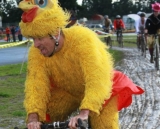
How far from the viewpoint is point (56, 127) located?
3.37 meters

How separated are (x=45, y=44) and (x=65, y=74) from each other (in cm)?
41

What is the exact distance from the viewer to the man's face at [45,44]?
3752 mm

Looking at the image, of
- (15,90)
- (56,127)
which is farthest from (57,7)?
(15,90)

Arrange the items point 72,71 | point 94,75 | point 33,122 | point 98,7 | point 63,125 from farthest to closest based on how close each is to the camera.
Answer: point 98,7 < point 72,71 < point 94,75 < point 33,122 < point 63,125

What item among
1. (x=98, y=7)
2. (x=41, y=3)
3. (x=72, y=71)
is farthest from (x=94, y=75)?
(x=98, y=7)

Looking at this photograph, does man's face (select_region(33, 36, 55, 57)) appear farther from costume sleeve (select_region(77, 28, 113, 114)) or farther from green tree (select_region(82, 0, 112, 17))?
green tree (select_region(82, 0, 112, 17))

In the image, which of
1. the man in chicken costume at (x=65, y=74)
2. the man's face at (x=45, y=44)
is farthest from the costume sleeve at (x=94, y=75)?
the man's face at (x=45, y=44)

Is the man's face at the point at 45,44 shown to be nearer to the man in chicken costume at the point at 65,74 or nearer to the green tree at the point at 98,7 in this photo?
the man in chicken costume at the point at 65,74

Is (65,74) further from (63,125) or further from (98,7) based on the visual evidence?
(98,7)

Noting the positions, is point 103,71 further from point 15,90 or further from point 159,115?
point 15,90

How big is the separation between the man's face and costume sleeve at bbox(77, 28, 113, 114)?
0.25 metres

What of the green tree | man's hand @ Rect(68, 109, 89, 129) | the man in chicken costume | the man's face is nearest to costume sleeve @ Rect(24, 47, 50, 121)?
the man in chicken costume

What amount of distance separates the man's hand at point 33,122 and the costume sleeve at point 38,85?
0.19 feet

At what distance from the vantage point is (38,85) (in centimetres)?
402
